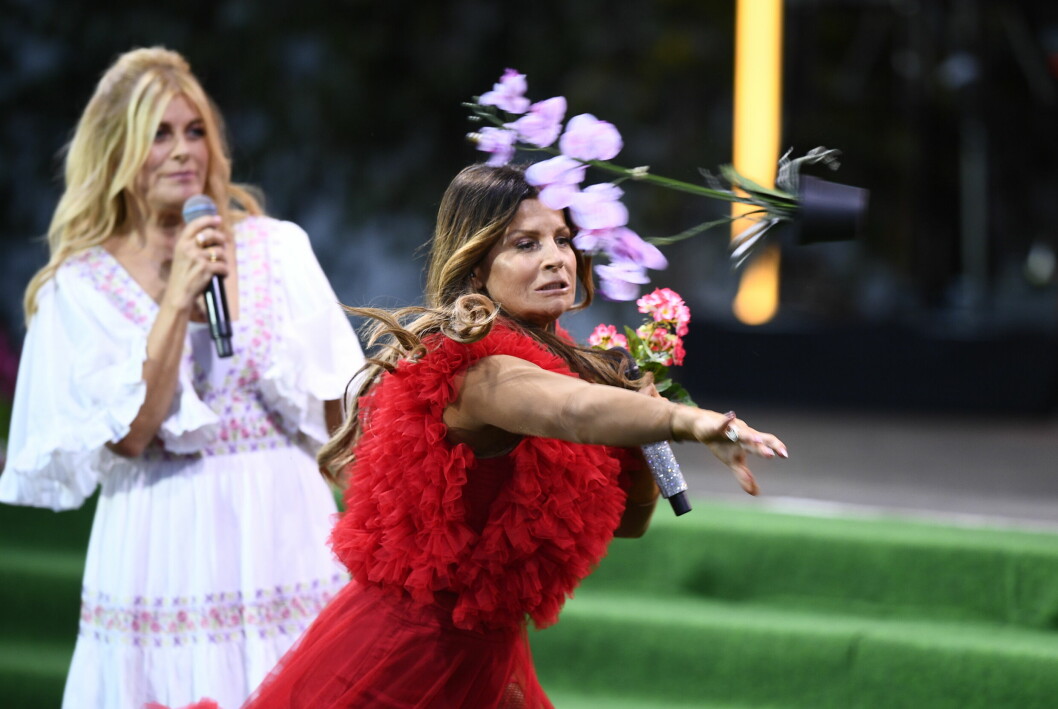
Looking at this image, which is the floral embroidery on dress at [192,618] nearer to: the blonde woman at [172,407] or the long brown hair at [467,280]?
the blonde woman at [172,407]

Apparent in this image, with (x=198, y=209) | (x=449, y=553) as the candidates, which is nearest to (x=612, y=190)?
(x=449, y=553)

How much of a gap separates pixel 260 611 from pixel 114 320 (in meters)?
0.56

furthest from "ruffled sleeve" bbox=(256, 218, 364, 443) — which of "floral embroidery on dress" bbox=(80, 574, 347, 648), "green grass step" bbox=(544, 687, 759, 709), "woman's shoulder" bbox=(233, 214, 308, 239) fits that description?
"green grass step" bbox=(544, 687, 759, 709)

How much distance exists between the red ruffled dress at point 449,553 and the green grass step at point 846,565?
5.23 feet

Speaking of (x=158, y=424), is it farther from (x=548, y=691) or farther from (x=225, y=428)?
(x=548, y=691)

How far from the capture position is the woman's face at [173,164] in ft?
6.92

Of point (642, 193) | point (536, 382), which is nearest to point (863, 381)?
point (642, 193)

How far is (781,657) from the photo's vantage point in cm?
277

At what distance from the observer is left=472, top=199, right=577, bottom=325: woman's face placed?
1.49 meters

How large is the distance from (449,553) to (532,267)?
0.36 metres

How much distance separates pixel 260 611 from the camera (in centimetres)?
200

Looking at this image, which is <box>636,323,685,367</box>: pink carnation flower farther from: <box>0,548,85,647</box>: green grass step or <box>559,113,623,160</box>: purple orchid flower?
<box>0,548,85,647</box>: green grass step

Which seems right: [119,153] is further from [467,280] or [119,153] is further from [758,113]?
[758,113]

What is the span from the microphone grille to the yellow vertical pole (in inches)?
172
